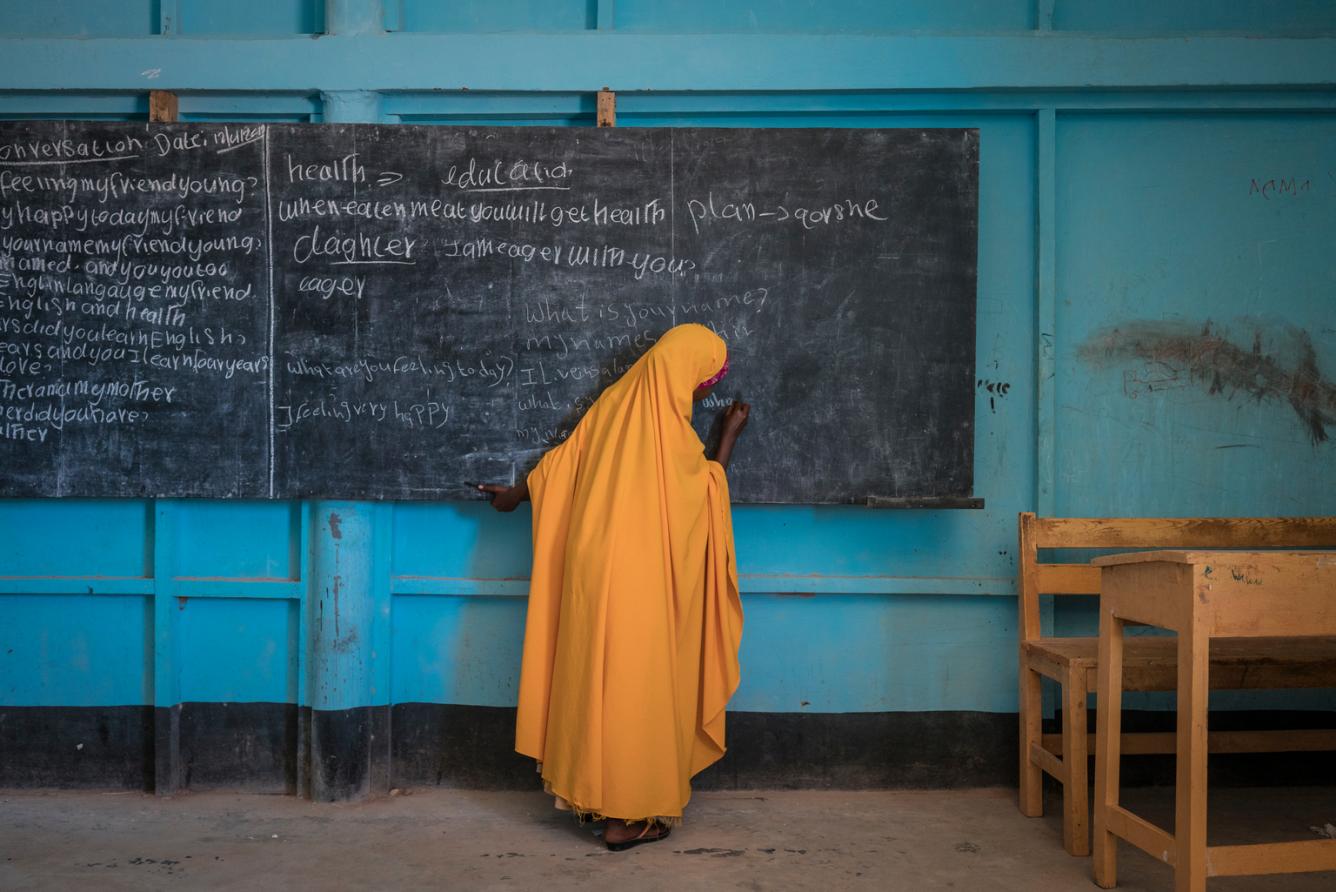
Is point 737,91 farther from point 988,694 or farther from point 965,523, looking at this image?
point 988,694

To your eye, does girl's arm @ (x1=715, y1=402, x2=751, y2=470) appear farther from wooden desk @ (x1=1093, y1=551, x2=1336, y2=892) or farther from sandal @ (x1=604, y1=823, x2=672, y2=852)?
wooden desk @ (x1=1093, y1=551, x2=1336, y2=892)

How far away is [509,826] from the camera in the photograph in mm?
3475

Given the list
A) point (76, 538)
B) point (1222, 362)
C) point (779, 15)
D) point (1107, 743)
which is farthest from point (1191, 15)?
point (76, 538)

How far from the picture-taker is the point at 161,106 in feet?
12.5

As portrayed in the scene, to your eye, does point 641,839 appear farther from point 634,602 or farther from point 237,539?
point 237,539

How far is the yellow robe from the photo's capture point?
3137 millimetres

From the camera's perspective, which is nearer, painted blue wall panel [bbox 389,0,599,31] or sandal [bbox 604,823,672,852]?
sandal [bbox 604,823,672,852]

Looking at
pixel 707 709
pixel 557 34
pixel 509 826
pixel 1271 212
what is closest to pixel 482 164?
pixel 557 34

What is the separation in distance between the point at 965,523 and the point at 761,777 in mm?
1309

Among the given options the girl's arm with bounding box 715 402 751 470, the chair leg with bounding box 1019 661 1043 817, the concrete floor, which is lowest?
the concrete floor

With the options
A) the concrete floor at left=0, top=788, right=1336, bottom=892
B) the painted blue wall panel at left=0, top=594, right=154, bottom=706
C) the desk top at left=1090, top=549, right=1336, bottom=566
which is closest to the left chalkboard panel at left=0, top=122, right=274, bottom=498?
the painted blue wall panel at left=0, top=594, right=154, bottom=706

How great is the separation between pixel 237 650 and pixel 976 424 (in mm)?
3124

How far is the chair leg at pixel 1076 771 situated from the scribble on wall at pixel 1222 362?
4.39 ft

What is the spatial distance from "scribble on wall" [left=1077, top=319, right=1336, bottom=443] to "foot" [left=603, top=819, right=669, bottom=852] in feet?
8.17
